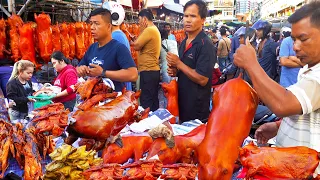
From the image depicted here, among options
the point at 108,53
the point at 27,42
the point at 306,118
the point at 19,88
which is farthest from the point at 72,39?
the point at 306,118

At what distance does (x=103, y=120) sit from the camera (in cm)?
153

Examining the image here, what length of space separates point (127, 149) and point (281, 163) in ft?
2.68

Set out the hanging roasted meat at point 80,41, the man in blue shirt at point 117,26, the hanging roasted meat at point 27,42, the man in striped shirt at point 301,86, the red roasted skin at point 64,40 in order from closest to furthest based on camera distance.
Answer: the man in striped shirt at point 301,86
the man in blue shirt at point 117,26
the hanging roasted meat at point 27,42
the red roasted skin at point 64,40
the hanging roasted meat at point 80,41

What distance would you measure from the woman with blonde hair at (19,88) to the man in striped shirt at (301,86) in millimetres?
3611

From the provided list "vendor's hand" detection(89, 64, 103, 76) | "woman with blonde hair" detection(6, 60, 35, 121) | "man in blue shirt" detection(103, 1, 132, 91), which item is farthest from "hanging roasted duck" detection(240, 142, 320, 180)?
"woman with blonde hair" detection(6, 60, 35, 121)

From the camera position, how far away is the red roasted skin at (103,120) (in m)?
1.50

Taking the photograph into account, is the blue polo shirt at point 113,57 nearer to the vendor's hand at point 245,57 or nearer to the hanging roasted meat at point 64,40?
the vendor's hand at point 245,57

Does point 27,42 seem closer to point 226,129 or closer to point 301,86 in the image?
point 226,129

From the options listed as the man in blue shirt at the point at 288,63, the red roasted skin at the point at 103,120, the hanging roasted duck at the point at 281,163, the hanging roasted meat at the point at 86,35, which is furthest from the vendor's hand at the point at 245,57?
the hanging roasted meat at the point at 86,35

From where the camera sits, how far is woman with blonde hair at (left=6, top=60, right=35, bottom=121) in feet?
13.8

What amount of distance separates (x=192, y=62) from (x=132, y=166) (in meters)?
1.77

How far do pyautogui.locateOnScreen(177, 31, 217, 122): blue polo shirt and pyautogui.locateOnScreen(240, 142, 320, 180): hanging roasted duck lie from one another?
1.73 metres

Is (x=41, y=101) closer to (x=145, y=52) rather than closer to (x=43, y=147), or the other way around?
(x=145, y=52)

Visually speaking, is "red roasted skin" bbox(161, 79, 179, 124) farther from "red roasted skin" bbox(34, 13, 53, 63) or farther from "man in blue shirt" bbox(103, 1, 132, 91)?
"red roasted skin" bbox(34, 13, 53, 63)
